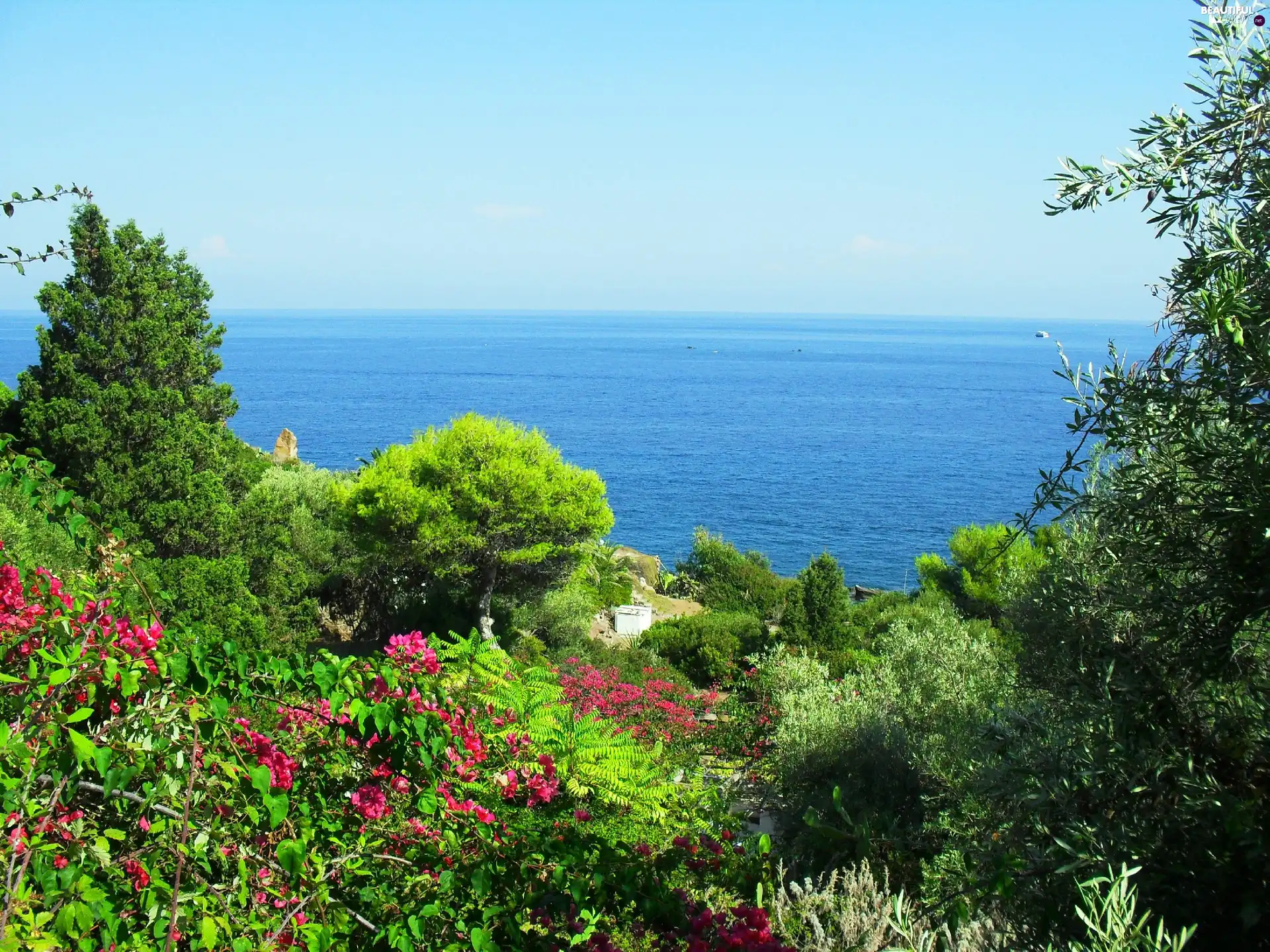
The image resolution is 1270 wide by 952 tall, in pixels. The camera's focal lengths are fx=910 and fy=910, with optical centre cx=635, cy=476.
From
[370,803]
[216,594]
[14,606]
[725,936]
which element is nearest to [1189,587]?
[725,936]

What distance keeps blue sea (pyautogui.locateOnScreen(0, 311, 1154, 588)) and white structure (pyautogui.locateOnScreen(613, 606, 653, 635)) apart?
1363 cm

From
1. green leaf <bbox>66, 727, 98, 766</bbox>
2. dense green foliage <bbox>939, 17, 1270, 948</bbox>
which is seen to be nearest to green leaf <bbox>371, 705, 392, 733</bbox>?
green leaf <bbox>66, 727, 98, 766</bbox>

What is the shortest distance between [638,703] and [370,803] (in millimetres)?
10669

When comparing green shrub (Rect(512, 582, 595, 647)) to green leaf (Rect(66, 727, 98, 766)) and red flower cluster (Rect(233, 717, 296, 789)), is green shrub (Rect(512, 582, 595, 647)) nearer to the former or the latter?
red flower cluster (Rect(233, 717, 296, 789))

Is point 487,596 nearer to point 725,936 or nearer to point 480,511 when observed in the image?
point 480,511

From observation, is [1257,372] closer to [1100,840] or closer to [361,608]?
[1100,840]

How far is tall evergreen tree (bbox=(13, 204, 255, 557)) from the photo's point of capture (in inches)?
700

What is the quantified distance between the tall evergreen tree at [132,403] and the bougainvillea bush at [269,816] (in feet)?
47.1

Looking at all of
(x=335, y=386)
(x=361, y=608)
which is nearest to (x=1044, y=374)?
(x=335, y=386)

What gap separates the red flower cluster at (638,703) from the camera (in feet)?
43.4

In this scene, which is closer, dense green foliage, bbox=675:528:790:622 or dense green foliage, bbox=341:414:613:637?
dense green foliage, bbox=341:414:613:637

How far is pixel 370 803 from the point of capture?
3.99 meters

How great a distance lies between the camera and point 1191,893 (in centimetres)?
283

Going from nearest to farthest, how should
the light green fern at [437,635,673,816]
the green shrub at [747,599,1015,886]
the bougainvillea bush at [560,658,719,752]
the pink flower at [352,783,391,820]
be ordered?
the pink flower at [352,783,391,820]
the light green fern at [437,635,673,816]
the green shrub at [747,599,1015,886]
the bougainvillea bush at [560,658,719,752]
